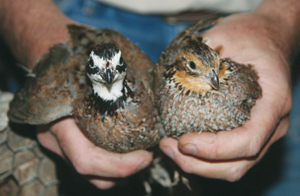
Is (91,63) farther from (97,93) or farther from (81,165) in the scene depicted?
(81,165)

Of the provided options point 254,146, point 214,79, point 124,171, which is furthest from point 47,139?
point 254,146

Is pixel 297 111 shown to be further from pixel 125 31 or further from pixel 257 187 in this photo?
pixel 125 31

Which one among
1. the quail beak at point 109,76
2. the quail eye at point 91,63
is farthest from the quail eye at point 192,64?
the quail eye at point 91,63

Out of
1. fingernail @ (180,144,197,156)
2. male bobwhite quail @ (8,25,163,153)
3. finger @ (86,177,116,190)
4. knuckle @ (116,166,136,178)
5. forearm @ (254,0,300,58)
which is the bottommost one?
finger @ (86,177,116,190)

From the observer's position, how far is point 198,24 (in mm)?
3285

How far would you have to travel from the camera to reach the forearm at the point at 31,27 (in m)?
3.67

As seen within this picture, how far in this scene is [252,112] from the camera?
9.15 feet

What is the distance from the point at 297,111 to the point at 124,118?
3024mm

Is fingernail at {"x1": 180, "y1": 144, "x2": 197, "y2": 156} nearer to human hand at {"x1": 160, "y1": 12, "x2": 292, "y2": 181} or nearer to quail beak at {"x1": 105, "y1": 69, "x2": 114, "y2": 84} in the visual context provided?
human hand at {"x1": 160, "y1": 12, "x2": 292, "y2": 181}

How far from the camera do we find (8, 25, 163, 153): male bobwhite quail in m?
2.54

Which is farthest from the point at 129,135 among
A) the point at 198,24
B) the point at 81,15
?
the point at 81,15

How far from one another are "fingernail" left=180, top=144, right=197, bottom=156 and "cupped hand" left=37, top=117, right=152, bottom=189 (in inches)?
21.5

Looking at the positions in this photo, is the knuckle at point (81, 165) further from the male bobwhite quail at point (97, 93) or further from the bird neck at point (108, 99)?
the bird neck at point (108, 99)

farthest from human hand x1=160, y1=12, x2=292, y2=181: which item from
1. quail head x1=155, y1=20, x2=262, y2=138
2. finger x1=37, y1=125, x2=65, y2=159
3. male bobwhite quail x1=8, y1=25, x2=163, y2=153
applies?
finger x1=37, y1=125, x2=65, y2=159
